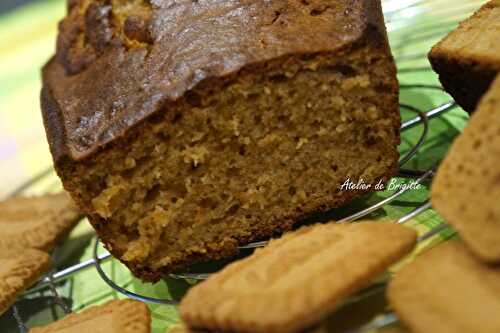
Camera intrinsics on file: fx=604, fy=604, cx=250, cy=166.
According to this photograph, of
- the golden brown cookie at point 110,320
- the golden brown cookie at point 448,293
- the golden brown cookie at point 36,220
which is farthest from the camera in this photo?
the golden brown cookie at point 36,220

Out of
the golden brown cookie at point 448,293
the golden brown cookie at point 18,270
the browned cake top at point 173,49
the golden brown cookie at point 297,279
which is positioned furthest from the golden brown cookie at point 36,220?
the golden brown cookie at point 448,293

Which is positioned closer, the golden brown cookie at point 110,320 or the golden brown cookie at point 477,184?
the golden brown cookie at point 477,184

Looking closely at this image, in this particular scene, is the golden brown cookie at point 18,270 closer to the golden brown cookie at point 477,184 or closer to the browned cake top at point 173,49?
the browned cake top at point 173,49

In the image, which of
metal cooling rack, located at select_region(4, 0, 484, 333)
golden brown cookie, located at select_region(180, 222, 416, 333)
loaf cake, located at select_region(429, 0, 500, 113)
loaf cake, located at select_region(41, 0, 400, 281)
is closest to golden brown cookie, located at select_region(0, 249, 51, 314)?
metal cooling rack, located at select_region(4, 0, 484, 333)

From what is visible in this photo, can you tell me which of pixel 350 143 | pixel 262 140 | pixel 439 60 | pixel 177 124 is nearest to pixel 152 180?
pixel 177 124

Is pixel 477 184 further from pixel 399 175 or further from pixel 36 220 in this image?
pixel 36 220

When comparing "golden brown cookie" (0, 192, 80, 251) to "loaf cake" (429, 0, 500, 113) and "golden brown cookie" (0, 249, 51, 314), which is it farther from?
"loaf cake" (429, 0, 500, 113)
